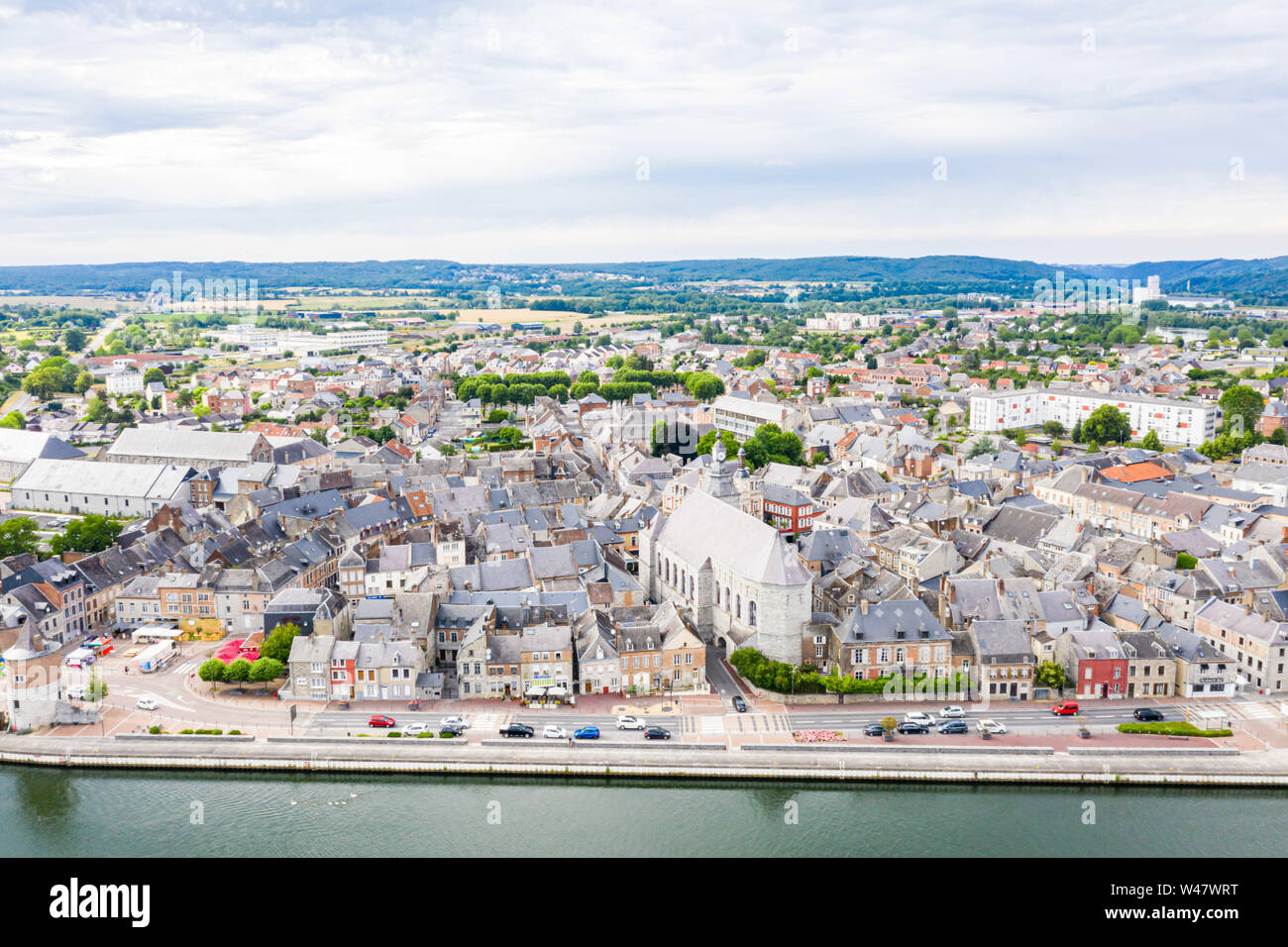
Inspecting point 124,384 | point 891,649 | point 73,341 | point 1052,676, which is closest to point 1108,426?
point 1052,676

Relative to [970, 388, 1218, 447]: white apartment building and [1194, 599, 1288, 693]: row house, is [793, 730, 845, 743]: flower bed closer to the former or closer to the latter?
[1194, 599, 1288, 693]: row house

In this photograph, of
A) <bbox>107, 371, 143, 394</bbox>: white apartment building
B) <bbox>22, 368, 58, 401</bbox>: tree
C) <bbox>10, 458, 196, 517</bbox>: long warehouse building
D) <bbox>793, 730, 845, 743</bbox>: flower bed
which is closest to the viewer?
<bbox>793, 730, 845, 743</bbox>: flower bed

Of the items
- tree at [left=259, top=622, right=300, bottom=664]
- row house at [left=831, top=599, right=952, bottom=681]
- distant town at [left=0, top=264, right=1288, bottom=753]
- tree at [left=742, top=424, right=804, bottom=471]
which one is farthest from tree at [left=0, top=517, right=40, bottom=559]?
tree at [left=742, top=424, right=804, bottom=471]

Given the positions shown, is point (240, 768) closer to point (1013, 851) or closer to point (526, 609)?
point (526, 609)

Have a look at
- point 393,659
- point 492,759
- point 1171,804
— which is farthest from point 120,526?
point 1171,804

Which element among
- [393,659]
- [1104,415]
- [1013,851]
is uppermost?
[1104,415]

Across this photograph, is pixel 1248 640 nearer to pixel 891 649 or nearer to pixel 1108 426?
pixel 891 649
